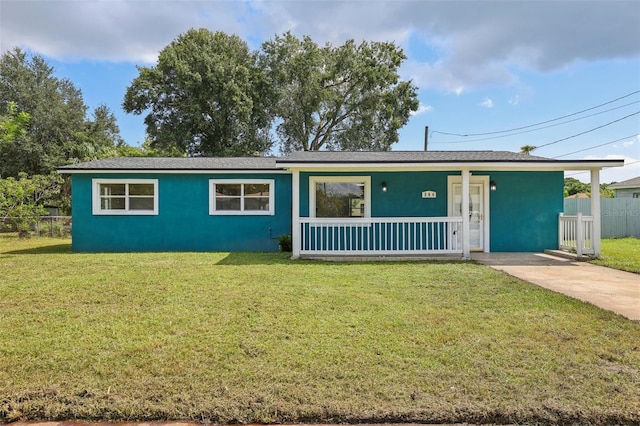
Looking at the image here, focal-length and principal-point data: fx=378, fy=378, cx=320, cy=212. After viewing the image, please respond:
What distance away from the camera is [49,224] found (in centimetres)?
1650

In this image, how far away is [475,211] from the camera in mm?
10625

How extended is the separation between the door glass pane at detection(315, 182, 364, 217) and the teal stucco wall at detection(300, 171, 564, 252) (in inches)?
15.5

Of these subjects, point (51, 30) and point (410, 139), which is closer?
point (51, 30)

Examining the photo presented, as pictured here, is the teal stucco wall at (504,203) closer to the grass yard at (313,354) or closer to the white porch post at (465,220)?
the white porch post at (465,220)

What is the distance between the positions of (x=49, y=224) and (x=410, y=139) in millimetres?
21829

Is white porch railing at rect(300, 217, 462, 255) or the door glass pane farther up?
the door glass pane

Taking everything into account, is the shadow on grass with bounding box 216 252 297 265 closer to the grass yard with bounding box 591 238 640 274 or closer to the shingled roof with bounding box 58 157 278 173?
the shingled roof with bounding box 58 157 278 173

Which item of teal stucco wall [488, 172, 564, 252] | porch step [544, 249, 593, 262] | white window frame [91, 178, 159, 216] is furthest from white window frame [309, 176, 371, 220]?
porch step [544, 249, 593, 262]

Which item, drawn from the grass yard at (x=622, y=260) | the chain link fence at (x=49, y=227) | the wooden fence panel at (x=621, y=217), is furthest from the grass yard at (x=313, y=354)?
the wooden fence panel at (x=621, y=217)

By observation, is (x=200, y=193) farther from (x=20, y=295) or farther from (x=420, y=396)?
(x=420, y=396)

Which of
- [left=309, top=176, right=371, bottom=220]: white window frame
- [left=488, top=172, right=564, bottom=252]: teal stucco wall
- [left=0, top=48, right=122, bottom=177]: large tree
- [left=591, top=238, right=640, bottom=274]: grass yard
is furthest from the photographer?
[left=0, top=48, right=122, bottom=177]: large tree

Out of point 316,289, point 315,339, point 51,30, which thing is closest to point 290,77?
point 51,30

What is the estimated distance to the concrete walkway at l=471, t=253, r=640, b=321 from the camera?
515 centimetres

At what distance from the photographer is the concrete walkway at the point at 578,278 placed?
515cm
